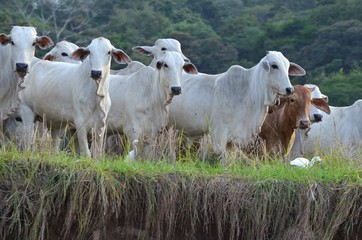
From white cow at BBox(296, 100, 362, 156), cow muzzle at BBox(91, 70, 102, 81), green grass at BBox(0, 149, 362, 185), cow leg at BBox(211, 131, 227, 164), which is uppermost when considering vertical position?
cow muzzle at BBox(91, 70, 102, 81)

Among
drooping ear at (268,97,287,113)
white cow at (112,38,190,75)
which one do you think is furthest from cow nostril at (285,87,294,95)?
white cow at (112,38,190,75)

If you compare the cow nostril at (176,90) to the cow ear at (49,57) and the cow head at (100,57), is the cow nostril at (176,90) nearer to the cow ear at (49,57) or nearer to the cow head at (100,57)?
the cow head at (100,57)

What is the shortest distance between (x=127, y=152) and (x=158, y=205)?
1591 mm

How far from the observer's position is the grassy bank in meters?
8.95

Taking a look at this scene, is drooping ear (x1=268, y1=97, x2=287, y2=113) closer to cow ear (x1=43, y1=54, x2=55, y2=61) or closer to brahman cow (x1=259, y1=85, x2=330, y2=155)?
brahman cow (x1=259, y1=85, x2=330, y2=155)

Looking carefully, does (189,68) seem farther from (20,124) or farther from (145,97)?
(20,124)

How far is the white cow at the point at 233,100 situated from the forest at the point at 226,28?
46.6 ft

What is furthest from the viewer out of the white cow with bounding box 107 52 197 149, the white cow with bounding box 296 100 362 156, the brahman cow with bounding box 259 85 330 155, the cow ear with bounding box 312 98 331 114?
the white cow with bounding box 296 100 362 156

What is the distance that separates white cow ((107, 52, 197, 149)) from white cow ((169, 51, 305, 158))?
0.96ft

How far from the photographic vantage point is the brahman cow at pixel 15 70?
1109 centimetres

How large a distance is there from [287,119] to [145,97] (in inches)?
52.1

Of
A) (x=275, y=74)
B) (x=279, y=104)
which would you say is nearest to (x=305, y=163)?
(x=275, y=74)

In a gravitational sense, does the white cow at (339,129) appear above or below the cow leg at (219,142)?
below

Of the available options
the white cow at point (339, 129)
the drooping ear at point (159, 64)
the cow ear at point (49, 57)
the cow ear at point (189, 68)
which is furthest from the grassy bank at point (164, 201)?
the cow ear at point (49, 57)
